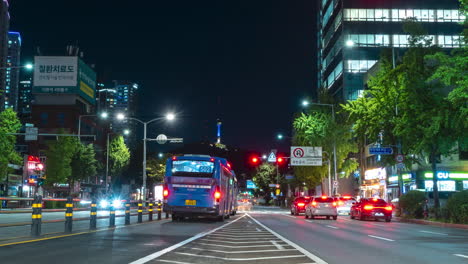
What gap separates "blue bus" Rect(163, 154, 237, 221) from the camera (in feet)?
84.3

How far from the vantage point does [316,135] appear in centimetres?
5806

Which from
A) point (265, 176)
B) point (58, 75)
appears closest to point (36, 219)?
point (58, 75)

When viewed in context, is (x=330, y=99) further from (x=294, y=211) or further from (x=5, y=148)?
(x=5, y=148)

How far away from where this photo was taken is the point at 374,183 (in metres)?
63.4

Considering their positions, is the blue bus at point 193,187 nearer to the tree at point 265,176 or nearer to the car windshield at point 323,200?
the car windshield at point 323,200

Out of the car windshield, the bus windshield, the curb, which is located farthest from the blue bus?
the curb

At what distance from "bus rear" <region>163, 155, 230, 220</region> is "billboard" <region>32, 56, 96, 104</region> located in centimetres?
6225

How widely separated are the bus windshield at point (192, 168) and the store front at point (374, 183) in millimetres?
35310

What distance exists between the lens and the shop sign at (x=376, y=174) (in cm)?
5891

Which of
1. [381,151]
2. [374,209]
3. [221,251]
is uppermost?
[381,151]

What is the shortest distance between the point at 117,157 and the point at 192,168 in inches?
2488

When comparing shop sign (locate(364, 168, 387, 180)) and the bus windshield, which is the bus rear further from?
shop sign (locate(364, 168, 387, 180))

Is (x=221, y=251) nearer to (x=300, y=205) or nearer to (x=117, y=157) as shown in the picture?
(x=300, y=205)

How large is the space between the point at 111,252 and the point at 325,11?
319ft
